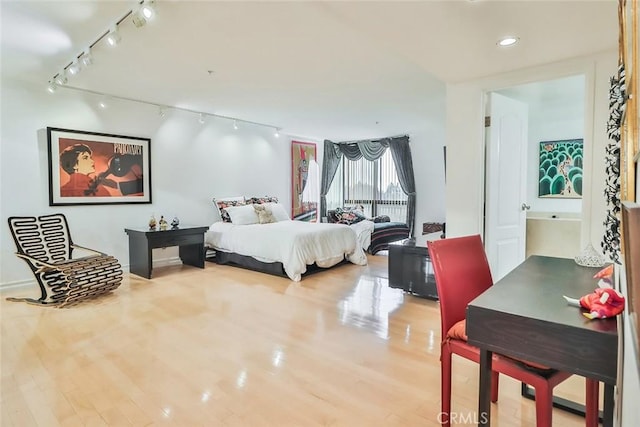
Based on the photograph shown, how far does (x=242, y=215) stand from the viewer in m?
5.68

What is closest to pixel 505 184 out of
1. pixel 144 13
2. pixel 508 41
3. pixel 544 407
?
pixel 508 41

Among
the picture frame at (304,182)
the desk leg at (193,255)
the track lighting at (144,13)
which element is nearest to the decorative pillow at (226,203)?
the desk leg at (193,255)

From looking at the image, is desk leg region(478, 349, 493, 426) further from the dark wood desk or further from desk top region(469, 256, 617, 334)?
desk top region(469, 256, 617, 334)

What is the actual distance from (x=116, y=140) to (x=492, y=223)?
193 inches

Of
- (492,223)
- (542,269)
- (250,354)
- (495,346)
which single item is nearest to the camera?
(495,346)

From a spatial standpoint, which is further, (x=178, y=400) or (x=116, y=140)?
(x=116, y=140)

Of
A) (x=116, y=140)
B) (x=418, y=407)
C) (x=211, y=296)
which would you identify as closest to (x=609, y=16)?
(x=418, y=407)

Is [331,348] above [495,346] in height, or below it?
below

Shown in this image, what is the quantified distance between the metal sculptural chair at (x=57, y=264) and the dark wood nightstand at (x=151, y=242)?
23.6 inches

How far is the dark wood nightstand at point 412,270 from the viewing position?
365cm

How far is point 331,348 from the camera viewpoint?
2.58 metres

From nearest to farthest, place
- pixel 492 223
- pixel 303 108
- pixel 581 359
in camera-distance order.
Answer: pixel 581 359 < pixel 492 223 < pixel 303 108

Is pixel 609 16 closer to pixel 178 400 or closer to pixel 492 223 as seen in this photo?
pixel 492 223

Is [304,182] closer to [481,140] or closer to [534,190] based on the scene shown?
[534,190]
